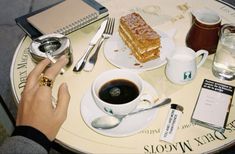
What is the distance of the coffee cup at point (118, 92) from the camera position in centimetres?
85

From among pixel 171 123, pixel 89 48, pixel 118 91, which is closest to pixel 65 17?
pixel 89 48

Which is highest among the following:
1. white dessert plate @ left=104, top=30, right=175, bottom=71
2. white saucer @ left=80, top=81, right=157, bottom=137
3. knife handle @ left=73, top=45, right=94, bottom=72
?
white dessert plate @ left=104, top=30, right=175, bottom=71

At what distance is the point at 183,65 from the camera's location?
921 millimetres

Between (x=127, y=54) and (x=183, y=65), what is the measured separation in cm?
22

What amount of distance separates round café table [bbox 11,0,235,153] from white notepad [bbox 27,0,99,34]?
0.04 meters

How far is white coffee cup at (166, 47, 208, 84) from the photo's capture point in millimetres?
925

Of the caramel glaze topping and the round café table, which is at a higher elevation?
the caramel glaze topping

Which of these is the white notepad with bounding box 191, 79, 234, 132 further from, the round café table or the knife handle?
the knife handle

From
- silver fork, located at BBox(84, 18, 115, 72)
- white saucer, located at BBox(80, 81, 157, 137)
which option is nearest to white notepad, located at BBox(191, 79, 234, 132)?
white saucer, located at BBox(80, 81, 157, 137)

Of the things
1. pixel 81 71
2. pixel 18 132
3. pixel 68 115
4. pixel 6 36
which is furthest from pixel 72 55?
pixel 6 36

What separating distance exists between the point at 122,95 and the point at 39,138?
0.24 meters

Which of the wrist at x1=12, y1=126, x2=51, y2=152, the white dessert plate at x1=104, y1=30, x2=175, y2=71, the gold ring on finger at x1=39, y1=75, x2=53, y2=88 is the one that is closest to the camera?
the wrist at x1=12, y1=126, x2=51, y2=152

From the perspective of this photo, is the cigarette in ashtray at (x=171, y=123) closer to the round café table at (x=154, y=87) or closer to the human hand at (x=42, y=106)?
the round café table at (x=154, y=87)

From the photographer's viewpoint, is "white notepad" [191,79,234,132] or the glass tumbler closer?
"white notepad" [191,79,234,132]
